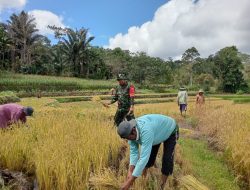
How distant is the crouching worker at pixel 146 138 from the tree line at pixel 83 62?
41.4 meters

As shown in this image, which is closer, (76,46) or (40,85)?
(40,85)

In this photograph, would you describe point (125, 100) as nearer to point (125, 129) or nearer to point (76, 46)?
point (125, 129)

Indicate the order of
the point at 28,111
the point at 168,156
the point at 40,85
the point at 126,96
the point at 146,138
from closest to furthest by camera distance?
the point at 146,138 → the point at 168,156 → the point at 28,111 → the point at 126,96 → the point at 40,85

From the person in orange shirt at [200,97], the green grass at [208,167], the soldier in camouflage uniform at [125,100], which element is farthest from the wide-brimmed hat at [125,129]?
the person in orange shirt at [200,97]

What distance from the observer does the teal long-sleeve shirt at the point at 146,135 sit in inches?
148

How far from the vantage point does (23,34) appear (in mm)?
48250

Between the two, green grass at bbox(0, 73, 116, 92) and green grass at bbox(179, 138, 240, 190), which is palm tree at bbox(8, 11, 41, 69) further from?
green grass at bbox(179, 138, 240, 190)

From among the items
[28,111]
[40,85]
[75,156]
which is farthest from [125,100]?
[40,85]

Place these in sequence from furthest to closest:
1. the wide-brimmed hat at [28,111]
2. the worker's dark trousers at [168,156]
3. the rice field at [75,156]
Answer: the wide-brimmed hat at [28,111], the worker's dark trousers at [168,156], the rice field at [75,156]

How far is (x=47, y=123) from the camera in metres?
6.34

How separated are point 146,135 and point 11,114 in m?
3.44

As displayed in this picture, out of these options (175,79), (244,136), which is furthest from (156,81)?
(244,136)

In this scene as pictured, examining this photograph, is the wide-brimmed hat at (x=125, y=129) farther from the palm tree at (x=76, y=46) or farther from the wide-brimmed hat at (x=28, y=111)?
the palm tree at (x=76, y=46)

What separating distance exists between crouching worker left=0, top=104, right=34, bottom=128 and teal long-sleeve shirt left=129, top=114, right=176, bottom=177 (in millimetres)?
2906
